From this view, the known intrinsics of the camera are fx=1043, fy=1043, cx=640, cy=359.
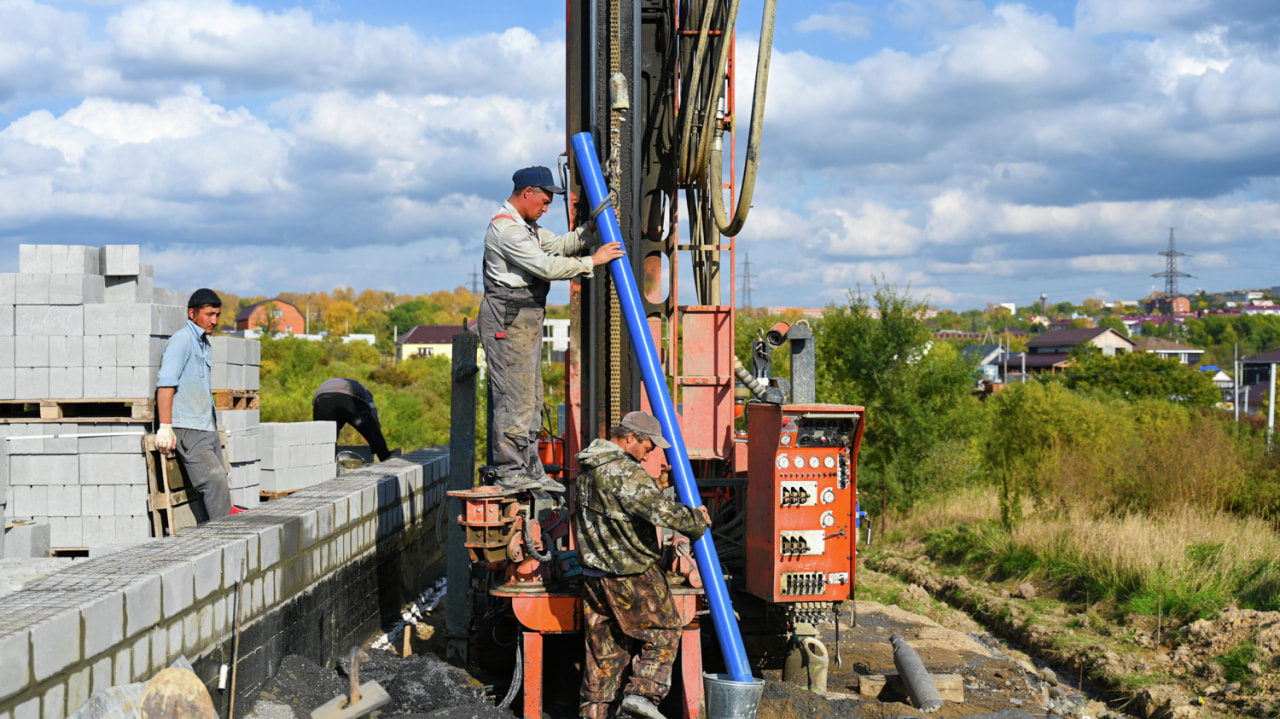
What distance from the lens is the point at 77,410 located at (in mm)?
7832

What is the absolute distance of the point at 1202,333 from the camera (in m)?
129

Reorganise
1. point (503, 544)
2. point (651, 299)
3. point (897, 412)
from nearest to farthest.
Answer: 1. point (503, 544)
2. point (651, 299)
3. point (897, 412)

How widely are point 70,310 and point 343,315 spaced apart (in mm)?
133947

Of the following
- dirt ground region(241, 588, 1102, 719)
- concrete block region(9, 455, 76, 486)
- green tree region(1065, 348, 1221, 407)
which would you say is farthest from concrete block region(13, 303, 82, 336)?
green tree region(1065, 348, 1221, 407)

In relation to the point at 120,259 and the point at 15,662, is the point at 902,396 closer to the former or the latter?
the point at 120,259

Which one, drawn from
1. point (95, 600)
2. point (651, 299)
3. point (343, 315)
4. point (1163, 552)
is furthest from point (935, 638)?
point (343, 315)

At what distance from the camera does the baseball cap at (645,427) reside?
18.1ft

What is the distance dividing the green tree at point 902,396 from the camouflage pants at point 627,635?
13.1 m

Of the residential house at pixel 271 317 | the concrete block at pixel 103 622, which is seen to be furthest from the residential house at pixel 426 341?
the concrete block at pixel 103 622

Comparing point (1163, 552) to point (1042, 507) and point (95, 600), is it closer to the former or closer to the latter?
point (1042, 507)

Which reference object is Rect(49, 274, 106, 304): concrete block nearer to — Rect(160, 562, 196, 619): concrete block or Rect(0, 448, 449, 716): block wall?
Rect(0, 448, 449, 716): block wall

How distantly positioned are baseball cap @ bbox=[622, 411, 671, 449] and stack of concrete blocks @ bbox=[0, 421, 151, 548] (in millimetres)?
4058

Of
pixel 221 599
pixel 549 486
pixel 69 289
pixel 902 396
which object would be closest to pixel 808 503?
pixel 549 486

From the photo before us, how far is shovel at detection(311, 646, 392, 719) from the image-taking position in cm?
480
